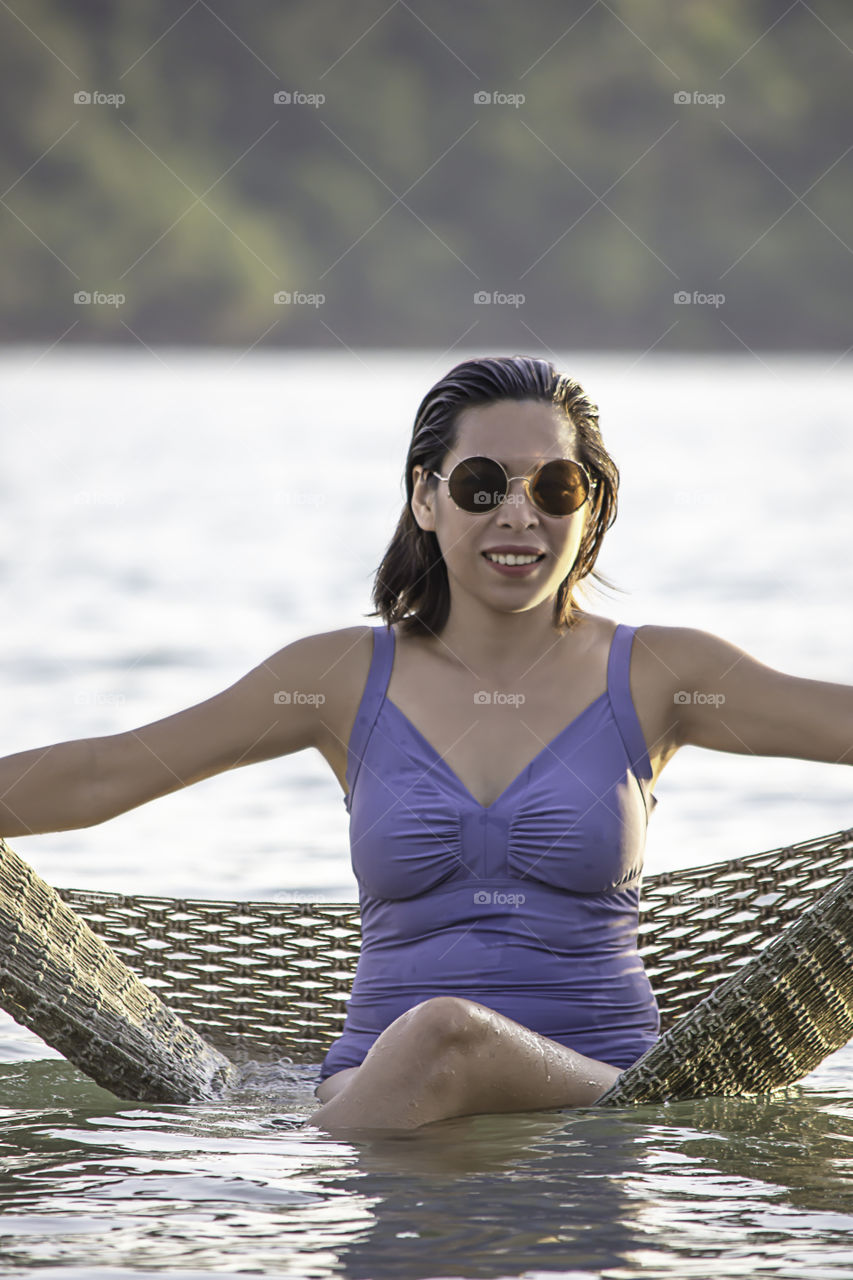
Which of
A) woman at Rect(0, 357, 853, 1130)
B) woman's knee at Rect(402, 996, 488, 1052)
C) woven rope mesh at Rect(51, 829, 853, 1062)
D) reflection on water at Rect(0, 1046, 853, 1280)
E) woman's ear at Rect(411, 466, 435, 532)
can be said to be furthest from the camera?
woven rope mesh at Rect(51, 829, 853, 1062)

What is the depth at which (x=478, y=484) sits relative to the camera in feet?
8.57

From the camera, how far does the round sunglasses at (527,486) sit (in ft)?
8.52

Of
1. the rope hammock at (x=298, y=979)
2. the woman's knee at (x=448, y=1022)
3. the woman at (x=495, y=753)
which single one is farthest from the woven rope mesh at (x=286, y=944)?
the woman's knee at (x=448, y=1022)

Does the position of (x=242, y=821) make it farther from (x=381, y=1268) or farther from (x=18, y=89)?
(x=18, y=89)

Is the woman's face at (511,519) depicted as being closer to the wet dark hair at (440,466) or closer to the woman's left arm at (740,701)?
the wet dark hair at (440,466)

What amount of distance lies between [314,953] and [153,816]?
2.30 meters

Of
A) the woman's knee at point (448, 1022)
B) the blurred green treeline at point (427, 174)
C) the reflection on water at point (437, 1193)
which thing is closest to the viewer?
the reflection on water at point (437, 1193)

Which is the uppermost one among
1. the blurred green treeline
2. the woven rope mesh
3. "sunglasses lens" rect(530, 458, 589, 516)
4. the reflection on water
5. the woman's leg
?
the blurred green treeline

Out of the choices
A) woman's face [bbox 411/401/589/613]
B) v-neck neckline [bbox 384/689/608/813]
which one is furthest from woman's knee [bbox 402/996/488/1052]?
woman's face [bbox 411/401/589/613]

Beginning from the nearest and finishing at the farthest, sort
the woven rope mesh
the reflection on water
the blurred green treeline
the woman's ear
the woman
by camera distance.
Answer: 1. the reflection on water
2. the woman
3. the woman's ear
4. the woven rope mesh
5. the blurred green treeline

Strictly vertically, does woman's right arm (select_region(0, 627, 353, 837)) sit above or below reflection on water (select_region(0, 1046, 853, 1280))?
above

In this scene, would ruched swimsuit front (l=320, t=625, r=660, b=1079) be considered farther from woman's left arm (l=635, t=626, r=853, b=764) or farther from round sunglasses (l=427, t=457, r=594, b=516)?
round sunglasses (l=427, t=457, r=594, b=516)

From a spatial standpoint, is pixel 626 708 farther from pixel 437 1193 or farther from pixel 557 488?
pixel 437 1193

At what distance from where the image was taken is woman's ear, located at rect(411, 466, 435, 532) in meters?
2.75
